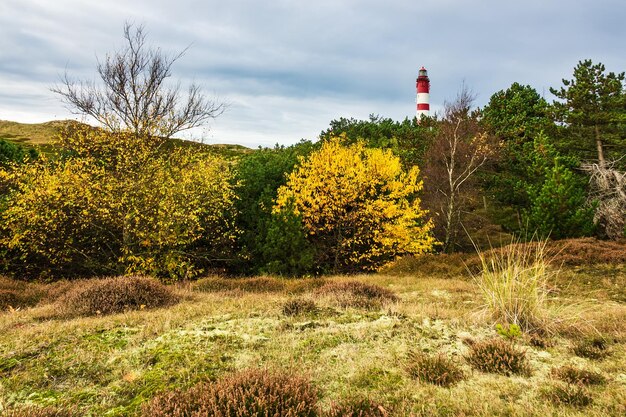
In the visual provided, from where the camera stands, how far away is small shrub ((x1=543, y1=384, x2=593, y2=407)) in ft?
13.0

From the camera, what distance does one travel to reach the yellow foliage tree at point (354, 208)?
20641mm

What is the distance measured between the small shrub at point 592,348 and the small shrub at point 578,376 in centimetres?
93

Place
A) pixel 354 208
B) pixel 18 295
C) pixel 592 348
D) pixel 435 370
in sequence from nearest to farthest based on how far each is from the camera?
pixel 435 370
pixel 592 348
pixel 18 295
pixel 354 208

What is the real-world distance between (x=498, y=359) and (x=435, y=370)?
0.95 m

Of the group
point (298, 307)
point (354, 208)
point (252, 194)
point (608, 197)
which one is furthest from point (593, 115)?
point (298, 307)

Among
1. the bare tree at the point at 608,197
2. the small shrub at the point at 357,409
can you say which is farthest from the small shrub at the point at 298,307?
the bare tree at the point at 608,197

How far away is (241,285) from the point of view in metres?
13.3

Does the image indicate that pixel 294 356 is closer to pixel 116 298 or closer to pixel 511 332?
pixel 511 332

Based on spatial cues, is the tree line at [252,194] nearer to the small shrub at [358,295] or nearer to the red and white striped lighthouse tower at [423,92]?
the small shrub at [358,295]

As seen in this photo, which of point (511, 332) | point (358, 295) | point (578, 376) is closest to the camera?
point (578, 376)

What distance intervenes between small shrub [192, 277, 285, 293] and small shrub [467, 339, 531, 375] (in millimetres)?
8122

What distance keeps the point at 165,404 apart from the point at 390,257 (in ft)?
63.1

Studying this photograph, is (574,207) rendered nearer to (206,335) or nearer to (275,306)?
(275,306)

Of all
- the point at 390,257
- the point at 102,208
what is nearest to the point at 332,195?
the point at 390,257
